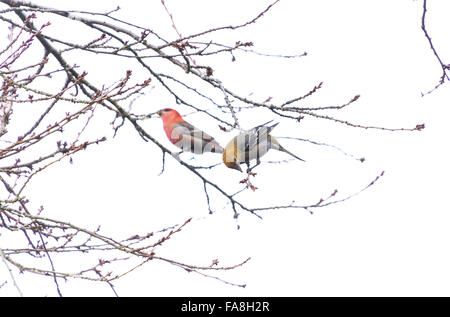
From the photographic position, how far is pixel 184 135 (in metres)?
5.96

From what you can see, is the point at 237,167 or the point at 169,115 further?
the point at 169,115

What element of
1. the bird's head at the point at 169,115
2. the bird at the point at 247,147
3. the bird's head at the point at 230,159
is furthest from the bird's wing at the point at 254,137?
the bird's head at the point at 169,115

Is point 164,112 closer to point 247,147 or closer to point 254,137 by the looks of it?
point 254,137

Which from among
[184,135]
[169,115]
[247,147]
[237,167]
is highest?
[169,115]

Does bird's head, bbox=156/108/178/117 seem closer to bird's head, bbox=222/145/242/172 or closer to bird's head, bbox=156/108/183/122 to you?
bird's head, bbox=156/108/183/122

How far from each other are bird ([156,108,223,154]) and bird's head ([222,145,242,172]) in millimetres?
1239

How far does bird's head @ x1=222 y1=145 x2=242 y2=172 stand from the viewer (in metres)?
4.42

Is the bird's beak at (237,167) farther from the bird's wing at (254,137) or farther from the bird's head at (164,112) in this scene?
the bird's head at (164,112)

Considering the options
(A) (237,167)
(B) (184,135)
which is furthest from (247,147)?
(B) (184,135)

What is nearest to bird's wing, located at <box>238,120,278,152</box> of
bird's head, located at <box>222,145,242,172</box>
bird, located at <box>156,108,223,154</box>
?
bird's head, located at <box>222,145,242,172</box>

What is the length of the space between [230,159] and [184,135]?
155 cm

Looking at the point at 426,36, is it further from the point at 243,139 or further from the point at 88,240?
the point at 88,240
